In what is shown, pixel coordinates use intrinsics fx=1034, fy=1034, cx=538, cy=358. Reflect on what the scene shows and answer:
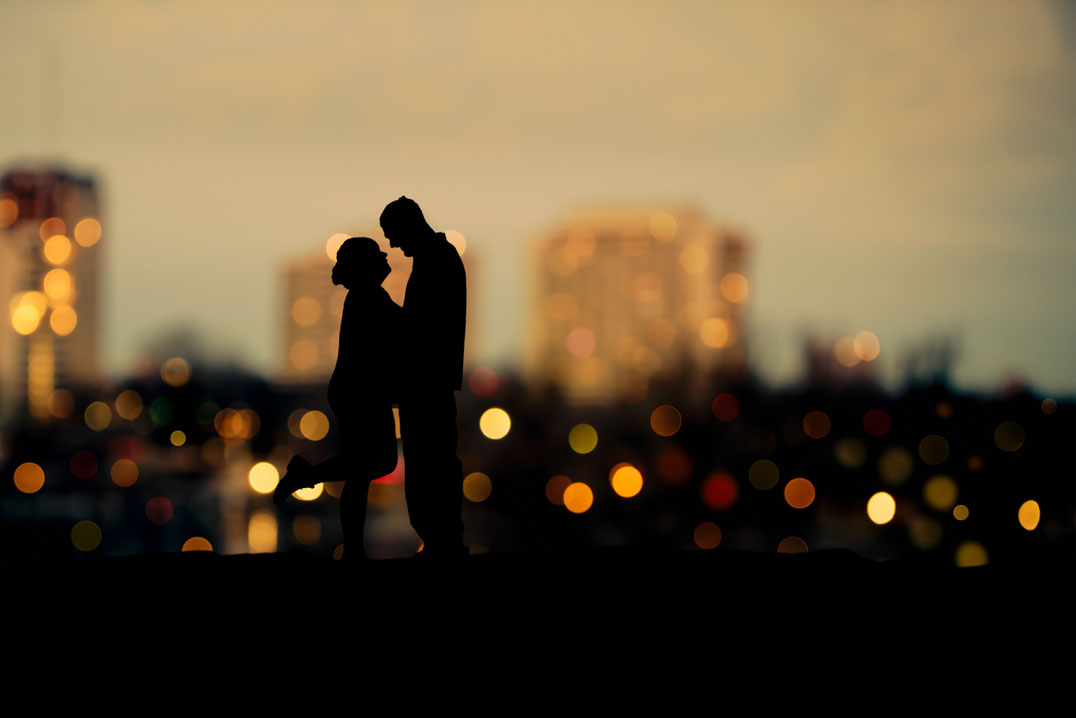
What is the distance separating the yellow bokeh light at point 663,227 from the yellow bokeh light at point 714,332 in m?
16.5

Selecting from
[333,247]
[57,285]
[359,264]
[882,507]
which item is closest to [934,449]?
[882,507]

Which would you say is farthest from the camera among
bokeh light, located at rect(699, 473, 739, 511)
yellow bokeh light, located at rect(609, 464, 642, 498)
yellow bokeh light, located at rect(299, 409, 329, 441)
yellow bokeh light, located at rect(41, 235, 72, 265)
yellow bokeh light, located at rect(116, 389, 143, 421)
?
yellow bokeh light, located at rect(41, 235, 72, 265)

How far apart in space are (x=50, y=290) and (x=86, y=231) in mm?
4990

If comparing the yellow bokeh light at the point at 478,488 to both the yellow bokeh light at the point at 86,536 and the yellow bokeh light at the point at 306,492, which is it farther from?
the yellow bokeh light at the point at 306,492

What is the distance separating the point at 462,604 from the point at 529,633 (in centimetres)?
67

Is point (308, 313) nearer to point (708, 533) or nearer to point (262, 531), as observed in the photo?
point (262, 531)

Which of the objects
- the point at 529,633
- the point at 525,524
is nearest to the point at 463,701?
the point at 529,633

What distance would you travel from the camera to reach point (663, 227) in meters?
124

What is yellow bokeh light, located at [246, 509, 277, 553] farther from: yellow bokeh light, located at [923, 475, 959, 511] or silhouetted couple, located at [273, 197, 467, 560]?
silhouetted couple, located at [273, 197, 467, 560]

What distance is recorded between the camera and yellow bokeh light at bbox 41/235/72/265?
71.2 metres

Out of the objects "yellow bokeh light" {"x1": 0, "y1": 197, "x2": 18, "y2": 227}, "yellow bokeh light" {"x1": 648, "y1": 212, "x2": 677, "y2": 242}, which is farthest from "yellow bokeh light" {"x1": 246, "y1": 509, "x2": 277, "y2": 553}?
"yellow bokeh light" {"x1": 648, "y1": 212, "x2": 677, "y2": 242}

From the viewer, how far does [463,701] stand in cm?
561

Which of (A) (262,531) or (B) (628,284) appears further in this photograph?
(B) (628,284)

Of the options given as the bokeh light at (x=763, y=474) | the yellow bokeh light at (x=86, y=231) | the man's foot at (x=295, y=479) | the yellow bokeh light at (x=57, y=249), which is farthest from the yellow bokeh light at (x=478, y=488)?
the man's foot at (x=295, y=479)
